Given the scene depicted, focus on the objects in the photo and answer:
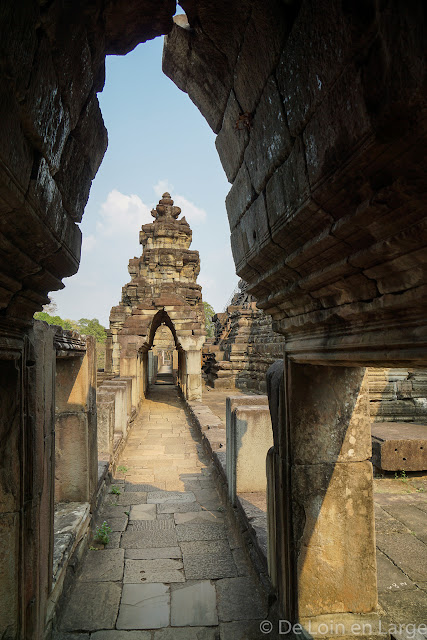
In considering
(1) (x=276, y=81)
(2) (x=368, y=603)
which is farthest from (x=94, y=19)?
(2) (x=368, y=603)

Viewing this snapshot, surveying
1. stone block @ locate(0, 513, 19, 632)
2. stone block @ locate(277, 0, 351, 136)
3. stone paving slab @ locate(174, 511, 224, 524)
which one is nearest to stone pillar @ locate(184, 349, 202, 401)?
stone paving slab @ locate(174, 511, 224, 524)

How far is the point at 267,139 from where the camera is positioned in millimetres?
1814

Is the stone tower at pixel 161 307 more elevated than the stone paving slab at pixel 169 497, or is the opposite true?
the stone tower at pixel 161 307

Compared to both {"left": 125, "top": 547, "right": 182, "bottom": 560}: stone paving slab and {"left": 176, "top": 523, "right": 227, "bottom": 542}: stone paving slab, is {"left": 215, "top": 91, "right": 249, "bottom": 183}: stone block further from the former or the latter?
{"left": 176, "top": 523, "right": 227, "bottom": 542}: stone paving slab

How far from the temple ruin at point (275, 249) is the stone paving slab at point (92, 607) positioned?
0.01 m

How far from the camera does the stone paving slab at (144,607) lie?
295 cm

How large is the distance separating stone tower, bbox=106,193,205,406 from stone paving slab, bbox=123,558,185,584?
727cm

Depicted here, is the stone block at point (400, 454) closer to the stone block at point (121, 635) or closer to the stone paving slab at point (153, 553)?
the stone paving slab at point (153, 553)

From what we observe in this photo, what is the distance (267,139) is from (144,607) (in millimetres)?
3484

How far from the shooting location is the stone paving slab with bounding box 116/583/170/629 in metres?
2.95

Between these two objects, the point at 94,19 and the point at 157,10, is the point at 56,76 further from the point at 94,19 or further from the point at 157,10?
the point at 157,10

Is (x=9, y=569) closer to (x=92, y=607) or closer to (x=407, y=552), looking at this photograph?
(x=92, y=607)

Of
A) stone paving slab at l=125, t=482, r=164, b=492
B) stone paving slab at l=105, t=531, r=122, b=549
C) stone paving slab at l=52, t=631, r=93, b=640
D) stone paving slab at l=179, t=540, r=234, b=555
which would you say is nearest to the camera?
stone paving slab at l=52, t=631, r=93, b=640

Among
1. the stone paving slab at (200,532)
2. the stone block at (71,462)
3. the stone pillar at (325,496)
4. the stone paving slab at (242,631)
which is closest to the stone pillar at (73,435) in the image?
the stone block at (71,462)
